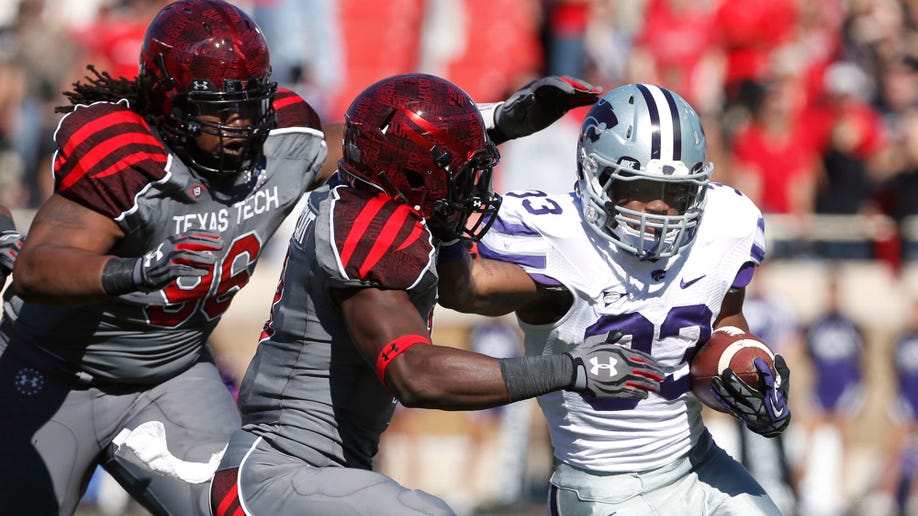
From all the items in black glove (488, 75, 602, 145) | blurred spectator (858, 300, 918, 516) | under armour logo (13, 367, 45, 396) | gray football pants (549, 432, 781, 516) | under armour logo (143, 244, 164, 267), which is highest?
black glove (488, 75, 602, 145)

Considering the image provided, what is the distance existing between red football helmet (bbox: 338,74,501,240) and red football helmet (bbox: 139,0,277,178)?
0.49m

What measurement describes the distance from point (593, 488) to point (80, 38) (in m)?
6.11

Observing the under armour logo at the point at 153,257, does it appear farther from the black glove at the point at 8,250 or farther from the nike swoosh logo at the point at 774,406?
the nike swoosh logo at the point at 774,406

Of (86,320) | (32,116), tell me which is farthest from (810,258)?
(86,320)

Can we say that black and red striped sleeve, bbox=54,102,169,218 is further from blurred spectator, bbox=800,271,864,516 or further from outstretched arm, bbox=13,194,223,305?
blurred spectator, bbox=800,271,864,516

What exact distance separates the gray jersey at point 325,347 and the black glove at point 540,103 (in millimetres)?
913

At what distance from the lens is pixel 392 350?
3199 millimetres

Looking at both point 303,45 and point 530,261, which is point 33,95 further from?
point 530,261

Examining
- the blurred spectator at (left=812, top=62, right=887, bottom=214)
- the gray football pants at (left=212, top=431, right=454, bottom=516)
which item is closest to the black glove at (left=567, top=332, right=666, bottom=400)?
the gray football pants at (left=212, top=431, right=454, bottom=516)

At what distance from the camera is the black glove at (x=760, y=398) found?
3.62 meters

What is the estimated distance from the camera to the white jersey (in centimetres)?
383

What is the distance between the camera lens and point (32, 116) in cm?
866

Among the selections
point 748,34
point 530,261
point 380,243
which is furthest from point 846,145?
point 380,243

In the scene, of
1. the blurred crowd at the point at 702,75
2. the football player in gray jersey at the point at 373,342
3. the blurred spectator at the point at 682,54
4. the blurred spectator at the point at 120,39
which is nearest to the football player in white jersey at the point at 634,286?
the football player in gray jersey at the point at 373,342
